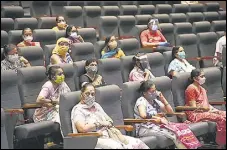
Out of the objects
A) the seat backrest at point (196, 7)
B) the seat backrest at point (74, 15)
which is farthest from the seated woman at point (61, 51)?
the seat backrest at point (196, 7)

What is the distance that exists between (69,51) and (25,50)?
19 cm

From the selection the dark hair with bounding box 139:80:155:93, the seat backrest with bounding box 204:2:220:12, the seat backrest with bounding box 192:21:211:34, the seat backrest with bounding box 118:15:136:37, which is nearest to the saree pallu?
the dark hair with bounding box 139:80:155:93

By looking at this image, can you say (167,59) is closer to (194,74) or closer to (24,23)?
(194,74)

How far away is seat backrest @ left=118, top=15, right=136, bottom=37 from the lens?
2.46 m

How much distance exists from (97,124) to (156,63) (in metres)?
0.66

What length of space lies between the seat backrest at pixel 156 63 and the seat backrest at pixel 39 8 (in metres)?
0.82

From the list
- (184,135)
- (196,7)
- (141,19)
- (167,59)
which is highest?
(196,7)

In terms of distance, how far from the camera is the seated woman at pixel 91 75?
1649 millimetres

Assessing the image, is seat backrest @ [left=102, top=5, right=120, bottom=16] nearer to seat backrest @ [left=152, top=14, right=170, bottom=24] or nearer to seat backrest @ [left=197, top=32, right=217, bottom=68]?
seat backrest @ [left=152, top=14, right=170, bottom=24]

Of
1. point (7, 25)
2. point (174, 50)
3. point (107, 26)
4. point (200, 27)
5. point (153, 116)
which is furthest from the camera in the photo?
point (200, 27)

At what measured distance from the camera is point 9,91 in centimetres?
150

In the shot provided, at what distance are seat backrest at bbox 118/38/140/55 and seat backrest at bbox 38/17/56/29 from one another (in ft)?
1.24

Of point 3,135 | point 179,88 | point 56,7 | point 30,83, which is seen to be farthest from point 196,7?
point 3,135

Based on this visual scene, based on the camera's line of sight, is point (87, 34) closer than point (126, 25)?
Yes
